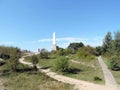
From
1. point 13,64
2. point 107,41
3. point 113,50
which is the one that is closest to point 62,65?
point 13,64

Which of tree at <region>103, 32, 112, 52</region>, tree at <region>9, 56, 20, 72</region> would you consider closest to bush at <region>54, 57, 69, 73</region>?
tree at <region>9, 56, 20, 72</region>

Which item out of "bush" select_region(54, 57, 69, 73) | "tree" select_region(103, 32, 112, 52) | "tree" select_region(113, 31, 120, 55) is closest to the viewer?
"bush" select_region(54, 57, 69, 73)

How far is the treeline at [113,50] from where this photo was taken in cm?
3338

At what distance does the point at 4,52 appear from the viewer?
1992 inches

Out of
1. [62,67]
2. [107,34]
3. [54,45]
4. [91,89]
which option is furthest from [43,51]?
[91,89]

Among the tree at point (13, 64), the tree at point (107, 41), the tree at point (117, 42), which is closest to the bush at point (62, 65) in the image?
the tree at point (13, 64)

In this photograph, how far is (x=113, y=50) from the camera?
2366 inches

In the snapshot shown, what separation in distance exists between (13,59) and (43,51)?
23.4 meters

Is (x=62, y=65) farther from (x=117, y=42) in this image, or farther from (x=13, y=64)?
(x=117, y=42)

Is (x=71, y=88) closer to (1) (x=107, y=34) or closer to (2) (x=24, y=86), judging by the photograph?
(2) (x=24, y=86)

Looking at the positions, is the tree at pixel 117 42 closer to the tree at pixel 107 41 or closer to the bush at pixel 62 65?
the tree at pixel 107 41

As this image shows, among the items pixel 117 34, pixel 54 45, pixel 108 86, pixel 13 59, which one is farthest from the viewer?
pixel 54 45

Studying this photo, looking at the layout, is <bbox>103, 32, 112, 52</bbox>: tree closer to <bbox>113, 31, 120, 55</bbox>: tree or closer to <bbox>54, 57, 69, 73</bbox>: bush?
<bbox>113, 31, 120, 55</bbox>: tree

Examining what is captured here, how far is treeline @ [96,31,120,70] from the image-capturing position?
1314 inches
